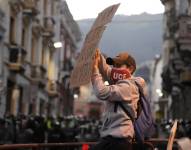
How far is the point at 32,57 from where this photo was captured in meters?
40.0

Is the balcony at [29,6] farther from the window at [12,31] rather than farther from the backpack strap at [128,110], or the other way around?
the backpack strap at [128,110]

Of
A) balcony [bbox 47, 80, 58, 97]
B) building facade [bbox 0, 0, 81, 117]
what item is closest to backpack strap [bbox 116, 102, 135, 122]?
building facade [bbox 0, 0, 81, 117]

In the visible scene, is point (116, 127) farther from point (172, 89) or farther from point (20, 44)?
point (172, 89)

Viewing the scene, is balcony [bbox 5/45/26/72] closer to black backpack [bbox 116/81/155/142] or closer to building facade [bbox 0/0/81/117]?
building facade [bbox 0/0/81/117]

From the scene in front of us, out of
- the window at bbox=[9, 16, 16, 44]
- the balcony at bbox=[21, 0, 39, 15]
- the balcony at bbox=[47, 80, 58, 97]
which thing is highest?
the balcony at bbox=[21, 0, 39, 15]

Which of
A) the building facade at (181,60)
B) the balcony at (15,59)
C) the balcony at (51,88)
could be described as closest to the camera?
the balcony at (15,59)

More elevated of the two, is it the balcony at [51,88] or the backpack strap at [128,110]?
the balcony at [51,88]

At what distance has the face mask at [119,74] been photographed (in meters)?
6.45

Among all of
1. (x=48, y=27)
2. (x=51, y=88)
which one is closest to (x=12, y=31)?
(x=48, y=27)

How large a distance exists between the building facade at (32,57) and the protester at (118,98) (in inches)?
762

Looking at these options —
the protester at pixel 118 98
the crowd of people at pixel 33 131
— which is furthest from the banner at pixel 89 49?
the crowd of people at pixel 33 131

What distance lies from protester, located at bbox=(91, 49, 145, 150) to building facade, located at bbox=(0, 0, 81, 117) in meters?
19.3

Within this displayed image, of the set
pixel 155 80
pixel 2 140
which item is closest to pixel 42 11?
pixel 2 140

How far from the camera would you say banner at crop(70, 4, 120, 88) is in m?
6.45
